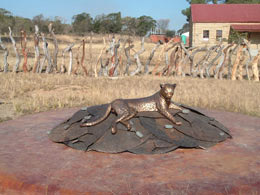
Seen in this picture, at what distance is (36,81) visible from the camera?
8398mm

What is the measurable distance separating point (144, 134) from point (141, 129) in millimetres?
72

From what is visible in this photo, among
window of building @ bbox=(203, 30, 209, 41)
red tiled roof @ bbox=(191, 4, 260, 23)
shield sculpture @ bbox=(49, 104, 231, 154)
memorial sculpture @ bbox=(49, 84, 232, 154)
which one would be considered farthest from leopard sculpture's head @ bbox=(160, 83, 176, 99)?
window of building @ bbox=(203, 30, 209, 41)

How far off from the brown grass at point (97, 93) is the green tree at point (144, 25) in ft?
122

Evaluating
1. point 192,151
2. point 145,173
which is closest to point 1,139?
point 145,173

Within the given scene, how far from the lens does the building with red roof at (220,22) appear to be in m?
27.1

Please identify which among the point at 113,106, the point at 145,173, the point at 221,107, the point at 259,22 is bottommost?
the point at 221,107

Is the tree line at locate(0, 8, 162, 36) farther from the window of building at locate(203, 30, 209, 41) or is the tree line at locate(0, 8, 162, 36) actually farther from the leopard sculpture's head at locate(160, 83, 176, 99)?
the leopard sculpture's head at locate(160, 83, 176, 99)

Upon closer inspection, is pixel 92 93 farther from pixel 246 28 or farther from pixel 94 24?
pixel 94 24

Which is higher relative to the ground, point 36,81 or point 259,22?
point 259,22

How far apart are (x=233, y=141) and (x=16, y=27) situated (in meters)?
30.5

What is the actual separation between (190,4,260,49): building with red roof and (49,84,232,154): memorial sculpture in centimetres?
2596

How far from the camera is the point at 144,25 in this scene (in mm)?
47031

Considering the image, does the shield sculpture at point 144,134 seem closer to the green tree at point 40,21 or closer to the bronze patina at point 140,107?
the bronze patina at point 140,107

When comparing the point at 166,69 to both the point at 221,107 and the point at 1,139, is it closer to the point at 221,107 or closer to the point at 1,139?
the point at 221,107
